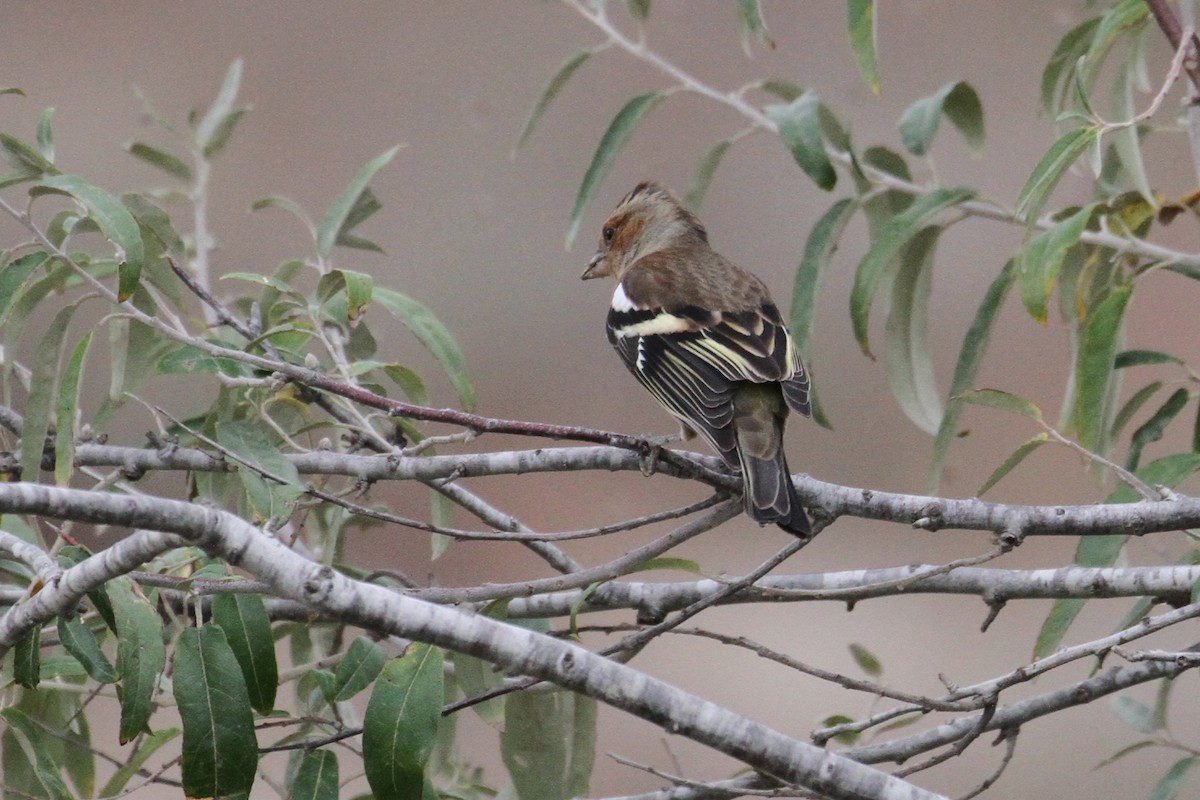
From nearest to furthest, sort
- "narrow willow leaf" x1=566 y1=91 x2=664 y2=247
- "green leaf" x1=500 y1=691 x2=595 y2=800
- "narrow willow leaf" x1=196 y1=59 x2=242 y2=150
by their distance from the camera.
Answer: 1. "green leaf" x1=500 y1=691 x2=595 y2=800
2. "narrow willow leaf" x1=566 y1=91 x2=664 y2=247
3. "narrow willow leaf" x1=196 y1=59 x2=242 y2=150

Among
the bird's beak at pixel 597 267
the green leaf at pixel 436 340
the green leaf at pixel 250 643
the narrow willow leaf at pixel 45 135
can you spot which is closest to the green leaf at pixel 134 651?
the green leaf at pixel 250 643

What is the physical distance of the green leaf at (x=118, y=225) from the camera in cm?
288

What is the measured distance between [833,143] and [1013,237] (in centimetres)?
674

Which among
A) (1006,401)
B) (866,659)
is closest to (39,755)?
(866,659)

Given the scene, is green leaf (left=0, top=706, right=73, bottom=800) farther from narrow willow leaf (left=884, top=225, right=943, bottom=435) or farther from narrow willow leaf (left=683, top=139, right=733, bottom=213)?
narrow willow leaf (left=683, top=139, right=733, bottom=213)

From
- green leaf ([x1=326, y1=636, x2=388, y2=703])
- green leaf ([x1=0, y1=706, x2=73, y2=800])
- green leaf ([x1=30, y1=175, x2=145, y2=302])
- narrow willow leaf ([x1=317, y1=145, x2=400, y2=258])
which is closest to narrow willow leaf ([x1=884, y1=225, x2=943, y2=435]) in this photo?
narrow willow leaf ([x1=317, y1=145, x2=400, y2=258])

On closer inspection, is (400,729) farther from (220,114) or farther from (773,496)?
(220,114)

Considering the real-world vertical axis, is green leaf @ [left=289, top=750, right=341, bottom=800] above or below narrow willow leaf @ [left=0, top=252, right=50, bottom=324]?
below

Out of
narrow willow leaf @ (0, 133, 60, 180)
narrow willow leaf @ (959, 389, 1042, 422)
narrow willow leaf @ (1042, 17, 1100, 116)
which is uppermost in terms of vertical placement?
narrow willow leaf @ (1042, 17, 1100, 116)

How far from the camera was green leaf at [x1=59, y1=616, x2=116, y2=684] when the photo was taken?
2.53m

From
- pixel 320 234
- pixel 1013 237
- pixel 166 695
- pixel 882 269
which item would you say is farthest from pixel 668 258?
pixel 1013 237

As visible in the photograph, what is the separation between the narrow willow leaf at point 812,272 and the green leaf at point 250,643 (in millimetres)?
2075

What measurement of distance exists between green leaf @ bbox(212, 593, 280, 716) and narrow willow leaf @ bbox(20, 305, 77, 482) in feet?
1.94

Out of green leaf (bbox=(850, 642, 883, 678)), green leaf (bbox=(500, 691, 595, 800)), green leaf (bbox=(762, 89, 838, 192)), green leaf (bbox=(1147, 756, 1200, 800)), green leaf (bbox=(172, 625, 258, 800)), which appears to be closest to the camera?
green leaf (bbox=(172, 625, 258, 800))
